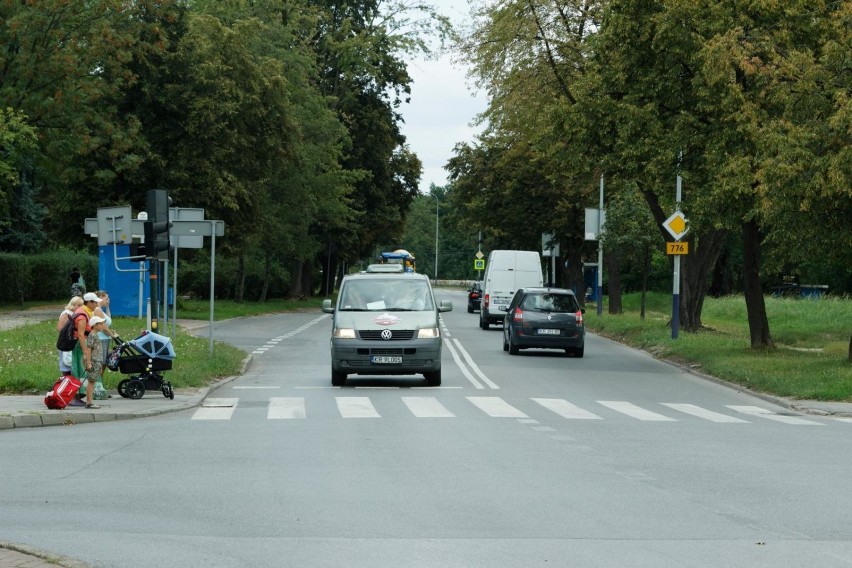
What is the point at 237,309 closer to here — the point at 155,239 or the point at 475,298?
the point at 475,298

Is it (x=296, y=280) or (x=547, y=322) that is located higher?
(x=296, y=280)

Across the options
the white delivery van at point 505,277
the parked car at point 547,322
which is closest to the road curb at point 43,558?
the parked car at point 547,322

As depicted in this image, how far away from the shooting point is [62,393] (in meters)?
17.1

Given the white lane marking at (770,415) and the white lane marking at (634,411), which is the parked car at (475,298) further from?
the white lane marking at (770,415)

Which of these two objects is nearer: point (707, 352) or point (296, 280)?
point (707, 352)

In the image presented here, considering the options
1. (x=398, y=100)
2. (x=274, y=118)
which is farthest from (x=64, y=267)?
(x=398, y=100)

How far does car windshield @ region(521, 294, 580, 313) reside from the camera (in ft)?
103

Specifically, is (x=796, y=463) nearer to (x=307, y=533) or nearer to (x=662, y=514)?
(x=662, y=514)

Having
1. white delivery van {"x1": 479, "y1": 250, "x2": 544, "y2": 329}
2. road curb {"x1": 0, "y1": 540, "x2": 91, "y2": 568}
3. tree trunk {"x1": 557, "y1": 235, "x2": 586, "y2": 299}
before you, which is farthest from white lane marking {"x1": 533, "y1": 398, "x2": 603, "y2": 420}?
tree trunk {"x1": 557, "y1": 235, "x2": 586, "y2": 299}

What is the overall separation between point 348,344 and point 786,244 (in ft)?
30.3

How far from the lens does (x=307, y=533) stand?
8.38m

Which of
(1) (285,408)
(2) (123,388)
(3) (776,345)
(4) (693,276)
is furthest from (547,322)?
(2) (123,388)

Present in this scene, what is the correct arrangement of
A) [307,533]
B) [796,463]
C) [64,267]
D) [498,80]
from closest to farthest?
[307,533]
[796,463]
[498,80]
[64,267]

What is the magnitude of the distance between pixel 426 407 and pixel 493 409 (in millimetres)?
961
